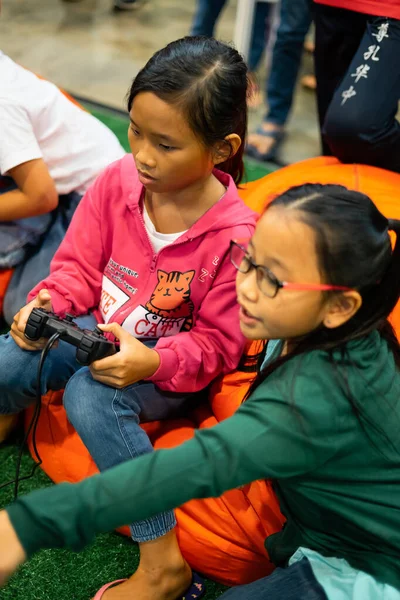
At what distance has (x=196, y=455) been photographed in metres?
0.87

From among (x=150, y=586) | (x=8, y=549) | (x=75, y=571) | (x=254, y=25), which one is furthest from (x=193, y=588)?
(x=254, y=25)

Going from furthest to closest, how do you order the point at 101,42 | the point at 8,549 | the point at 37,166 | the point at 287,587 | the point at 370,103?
the point at 101,42, the point at 370,103, the point at 37,166, the point at 287,587, the point at 8,549

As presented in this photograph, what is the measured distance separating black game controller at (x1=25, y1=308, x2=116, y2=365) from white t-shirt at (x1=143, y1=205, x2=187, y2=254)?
19cm

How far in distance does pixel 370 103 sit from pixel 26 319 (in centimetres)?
106

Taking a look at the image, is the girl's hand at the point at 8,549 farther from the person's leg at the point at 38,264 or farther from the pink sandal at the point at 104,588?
the person's leg at the point at 38,264

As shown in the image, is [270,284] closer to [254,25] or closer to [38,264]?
[38,264]

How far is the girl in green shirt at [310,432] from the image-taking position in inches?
33.3

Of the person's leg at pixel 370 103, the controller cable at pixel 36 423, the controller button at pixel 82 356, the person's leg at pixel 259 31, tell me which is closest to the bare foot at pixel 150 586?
the controller cable at pixel 36 423

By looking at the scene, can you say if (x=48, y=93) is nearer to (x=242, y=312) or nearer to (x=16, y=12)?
(x=242, y=312)

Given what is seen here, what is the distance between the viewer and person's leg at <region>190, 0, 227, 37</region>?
3.11 meters

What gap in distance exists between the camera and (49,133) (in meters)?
1.69

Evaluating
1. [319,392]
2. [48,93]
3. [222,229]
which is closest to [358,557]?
[319,392]

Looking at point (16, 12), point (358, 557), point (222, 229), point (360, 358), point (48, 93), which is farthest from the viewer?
point (16, 12)

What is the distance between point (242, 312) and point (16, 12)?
3.63 meters
